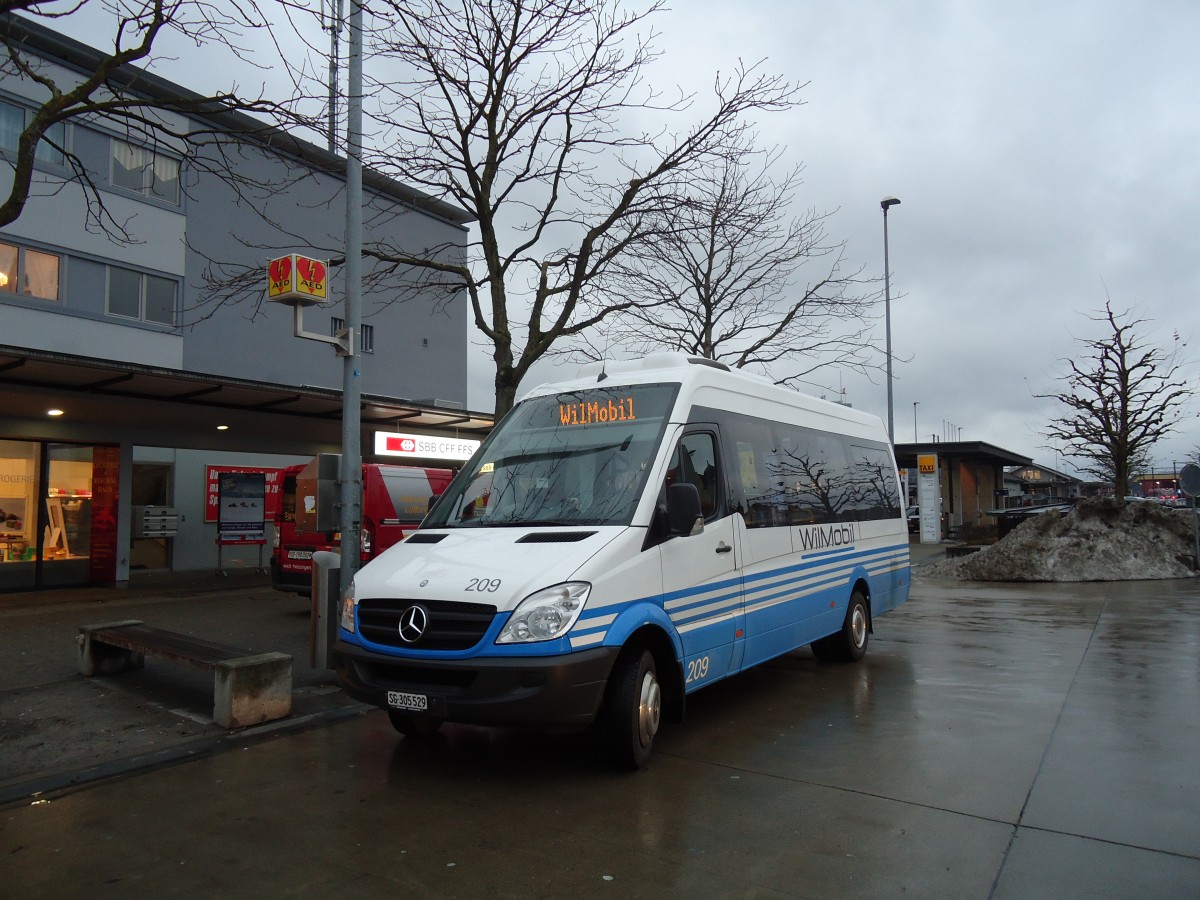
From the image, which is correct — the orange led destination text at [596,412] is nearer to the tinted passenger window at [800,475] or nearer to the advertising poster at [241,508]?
the tinted passenger window at [800,475]

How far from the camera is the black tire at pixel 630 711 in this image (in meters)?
5.26

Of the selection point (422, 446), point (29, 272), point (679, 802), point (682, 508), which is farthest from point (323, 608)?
point (29, 272)

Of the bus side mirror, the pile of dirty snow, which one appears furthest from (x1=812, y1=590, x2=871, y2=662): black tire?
the pile of dirty snow

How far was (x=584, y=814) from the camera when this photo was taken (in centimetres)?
473

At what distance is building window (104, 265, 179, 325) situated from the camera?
711 inches

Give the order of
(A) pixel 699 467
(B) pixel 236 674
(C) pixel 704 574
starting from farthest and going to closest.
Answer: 1. (B) pixel 236 674
2. (A) pixel 699 467
3. (C) pixel 704 574

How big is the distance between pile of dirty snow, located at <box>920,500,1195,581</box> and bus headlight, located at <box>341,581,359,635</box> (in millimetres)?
17123

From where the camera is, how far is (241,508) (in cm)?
1958

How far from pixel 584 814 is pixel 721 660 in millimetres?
1963

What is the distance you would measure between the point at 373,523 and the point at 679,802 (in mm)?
8970

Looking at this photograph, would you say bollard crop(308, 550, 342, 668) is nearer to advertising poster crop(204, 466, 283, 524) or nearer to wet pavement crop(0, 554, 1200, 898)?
wet pavement crop(0, 554, 1200, 898)

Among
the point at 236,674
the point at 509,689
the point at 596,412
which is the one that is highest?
the point at 596,412

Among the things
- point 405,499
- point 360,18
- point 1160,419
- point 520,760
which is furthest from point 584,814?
point 1160,419

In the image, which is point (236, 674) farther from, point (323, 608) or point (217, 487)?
point (217, 487)
